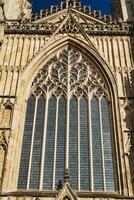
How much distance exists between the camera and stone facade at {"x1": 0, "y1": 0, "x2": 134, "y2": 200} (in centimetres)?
1579

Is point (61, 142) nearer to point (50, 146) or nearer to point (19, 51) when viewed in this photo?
point (50, 146)

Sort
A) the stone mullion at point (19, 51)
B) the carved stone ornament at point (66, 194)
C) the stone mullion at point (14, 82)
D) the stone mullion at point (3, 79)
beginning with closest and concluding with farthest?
the carved stone ornament at point (66, 194)
the stone mullion at point (14, 82)
the stone mullion at point (3, 79)
the stone mullion at point (19, 51)

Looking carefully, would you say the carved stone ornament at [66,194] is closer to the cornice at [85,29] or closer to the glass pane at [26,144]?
the glass pane at [26,144]

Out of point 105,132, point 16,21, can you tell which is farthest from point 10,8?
point 105,132

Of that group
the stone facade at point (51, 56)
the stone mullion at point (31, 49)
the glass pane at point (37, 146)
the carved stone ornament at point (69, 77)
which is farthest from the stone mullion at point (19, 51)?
the glass pane at point (37, 146)

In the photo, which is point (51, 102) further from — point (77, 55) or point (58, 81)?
point (77, 55)

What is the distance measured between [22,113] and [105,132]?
357 centimetres

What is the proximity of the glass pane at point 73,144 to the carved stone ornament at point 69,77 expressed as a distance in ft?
2.43

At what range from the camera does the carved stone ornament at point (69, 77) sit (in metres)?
A: 19.4

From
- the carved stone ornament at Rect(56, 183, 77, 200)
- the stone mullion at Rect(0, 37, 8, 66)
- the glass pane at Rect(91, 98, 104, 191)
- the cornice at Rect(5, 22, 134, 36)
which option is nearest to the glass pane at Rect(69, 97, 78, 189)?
the glass pane at Rect(91, 98, 104, 191)

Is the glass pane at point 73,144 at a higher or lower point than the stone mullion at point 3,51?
lower

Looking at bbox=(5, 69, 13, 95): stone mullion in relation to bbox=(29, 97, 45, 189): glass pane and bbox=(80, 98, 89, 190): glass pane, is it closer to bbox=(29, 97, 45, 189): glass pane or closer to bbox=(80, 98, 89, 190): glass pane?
bbox=(29, 97, 45, 189): glass pane

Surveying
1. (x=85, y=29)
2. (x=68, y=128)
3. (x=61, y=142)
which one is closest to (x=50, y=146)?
(x=61, y=142)

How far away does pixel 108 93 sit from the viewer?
19219mm
